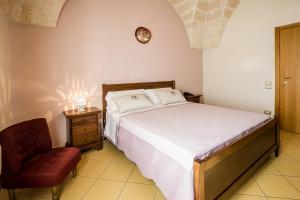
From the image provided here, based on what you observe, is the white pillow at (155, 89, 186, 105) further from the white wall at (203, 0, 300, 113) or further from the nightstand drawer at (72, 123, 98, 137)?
the white wall at (203, 0, 300, 113)

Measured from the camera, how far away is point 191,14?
12.5 feet

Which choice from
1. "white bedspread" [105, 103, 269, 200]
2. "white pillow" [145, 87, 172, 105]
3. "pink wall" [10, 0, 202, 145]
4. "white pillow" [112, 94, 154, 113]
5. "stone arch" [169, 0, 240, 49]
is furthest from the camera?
"stone arch" [169, 0, 240, 49]

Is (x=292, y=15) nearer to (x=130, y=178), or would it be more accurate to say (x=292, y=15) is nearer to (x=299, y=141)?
(x=299, y=141)

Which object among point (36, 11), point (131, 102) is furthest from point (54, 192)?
point (36, 11)

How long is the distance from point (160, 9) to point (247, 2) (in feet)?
5.75

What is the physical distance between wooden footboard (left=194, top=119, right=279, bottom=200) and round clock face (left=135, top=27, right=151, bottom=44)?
2438 mm

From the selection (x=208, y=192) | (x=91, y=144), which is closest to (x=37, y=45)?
(x=91, y=144)

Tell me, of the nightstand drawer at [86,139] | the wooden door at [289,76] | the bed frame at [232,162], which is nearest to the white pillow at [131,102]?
the nightstand drawer at [86,139]

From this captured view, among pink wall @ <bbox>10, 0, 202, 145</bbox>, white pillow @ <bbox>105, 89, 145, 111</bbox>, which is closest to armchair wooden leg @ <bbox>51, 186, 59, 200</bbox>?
pink wall @ <bbox>10, 0, 202, 145</bbox>

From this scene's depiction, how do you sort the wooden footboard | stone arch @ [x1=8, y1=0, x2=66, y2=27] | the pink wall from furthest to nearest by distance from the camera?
the pink wall, stone arch @ [x1=8, y1=0, x2=66, y2=27], the wooden footboard

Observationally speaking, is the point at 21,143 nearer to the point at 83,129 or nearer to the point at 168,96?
the point at 83,129

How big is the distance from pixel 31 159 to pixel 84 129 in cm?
83

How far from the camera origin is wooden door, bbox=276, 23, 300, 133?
3200mm

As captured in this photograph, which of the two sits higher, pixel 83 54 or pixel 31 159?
pixel 83 54
